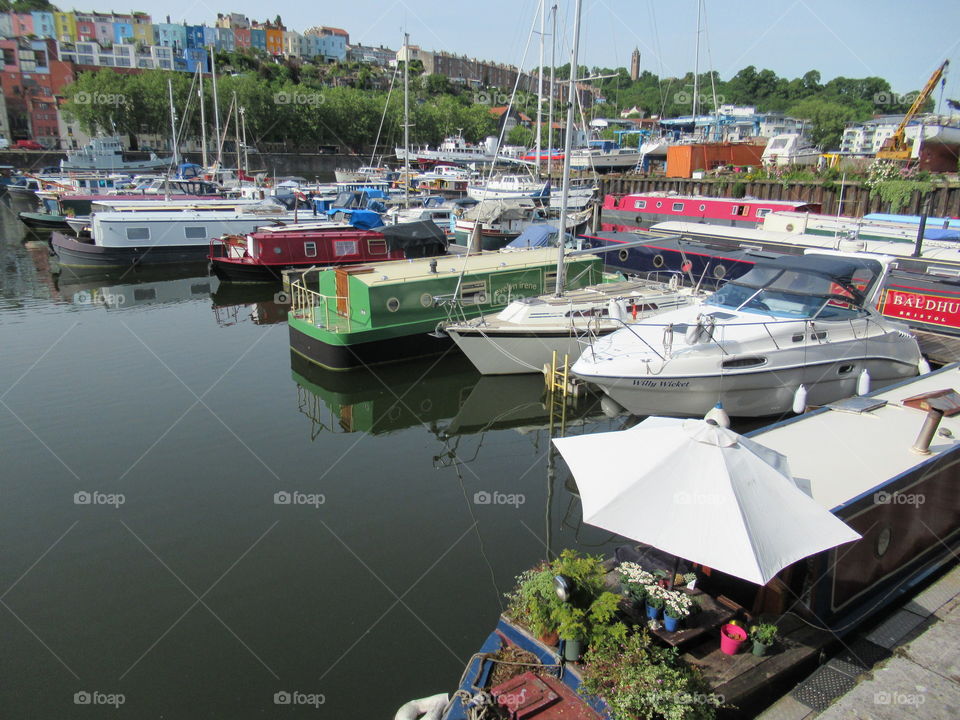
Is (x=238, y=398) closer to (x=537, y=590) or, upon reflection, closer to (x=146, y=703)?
(x=146, y=703)

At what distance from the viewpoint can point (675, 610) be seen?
5.79 meters

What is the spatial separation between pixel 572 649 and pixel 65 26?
188841 mm

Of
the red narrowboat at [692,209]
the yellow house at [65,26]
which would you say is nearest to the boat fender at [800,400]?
the red narrowboat at [692,209]

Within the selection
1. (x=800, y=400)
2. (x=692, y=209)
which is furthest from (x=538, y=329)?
(x=692, y=209)

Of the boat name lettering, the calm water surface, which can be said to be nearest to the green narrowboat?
the calm water surface

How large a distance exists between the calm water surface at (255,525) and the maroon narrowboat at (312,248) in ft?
28.5

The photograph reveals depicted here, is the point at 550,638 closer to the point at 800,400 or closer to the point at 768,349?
the point at 800,400

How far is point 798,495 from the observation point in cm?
571

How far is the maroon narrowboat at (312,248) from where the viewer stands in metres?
27.2

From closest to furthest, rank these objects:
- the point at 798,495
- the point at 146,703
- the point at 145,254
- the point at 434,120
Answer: the point at 798,495 < the point at 146,703 < the point at 145,254 < the point at 434,120

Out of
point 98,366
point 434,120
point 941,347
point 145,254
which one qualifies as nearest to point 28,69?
point 434,120

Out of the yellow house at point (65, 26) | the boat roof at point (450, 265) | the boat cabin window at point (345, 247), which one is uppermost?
the yellow house at point (65, 26)

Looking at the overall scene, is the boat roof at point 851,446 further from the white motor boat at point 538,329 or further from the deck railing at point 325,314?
the deck railing at point 325,314

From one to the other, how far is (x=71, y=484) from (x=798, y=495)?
39.7 feet
